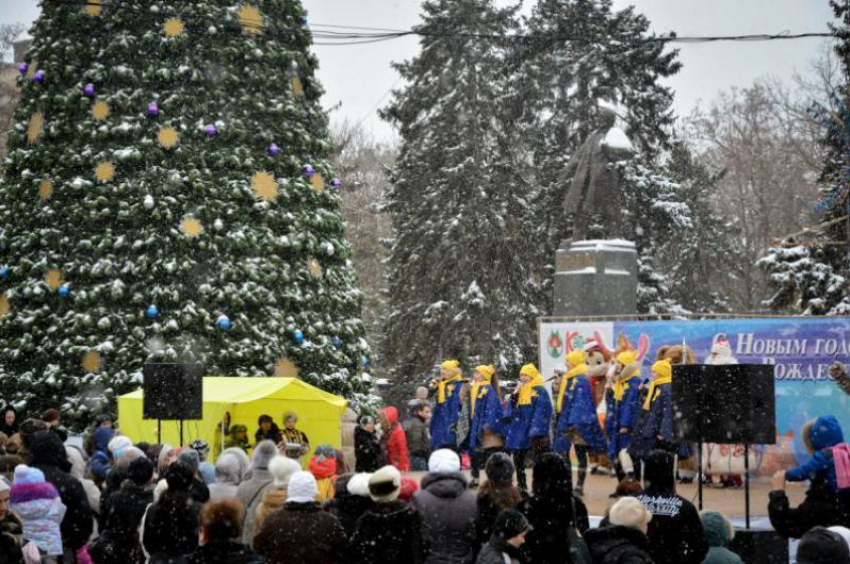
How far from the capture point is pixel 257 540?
24.8 ft

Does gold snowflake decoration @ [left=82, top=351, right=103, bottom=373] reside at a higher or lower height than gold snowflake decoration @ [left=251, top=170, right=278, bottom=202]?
lower

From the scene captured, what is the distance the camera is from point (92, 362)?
21516mm

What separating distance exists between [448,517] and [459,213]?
29041 millimetres

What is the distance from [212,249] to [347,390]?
348 centimetres

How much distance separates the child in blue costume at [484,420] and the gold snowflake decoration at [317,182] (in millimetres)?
6218

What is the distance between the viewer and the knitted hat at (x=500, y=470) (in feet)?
27.8

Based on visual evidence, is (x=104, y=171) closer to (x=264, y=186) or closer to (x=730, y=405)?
(x=264, y=186)

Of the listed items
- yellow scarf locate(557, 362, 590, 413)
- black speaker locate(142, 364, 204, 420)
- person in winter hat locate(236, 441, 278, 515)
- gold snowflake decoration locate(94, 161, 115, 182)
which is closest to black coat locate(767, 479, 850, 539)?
person in winter hat locate(236, 441, 278, 515)

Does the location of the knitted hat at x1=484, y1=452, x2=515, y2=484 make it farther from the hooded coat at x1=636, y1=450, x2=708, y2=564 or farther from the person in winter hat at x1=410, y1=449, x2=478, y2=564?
the hooded coat at x1=636, y1=450, x2=708, y2=564

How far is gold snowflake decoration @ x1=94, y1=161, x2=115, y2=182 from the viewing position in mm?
21719

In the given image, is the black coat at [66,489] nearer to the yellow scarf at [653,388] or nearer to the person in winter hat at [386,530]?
the person in winter hat at [386,530]

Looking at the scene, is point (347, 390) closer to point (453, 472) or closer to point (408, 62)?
point (453, 472)

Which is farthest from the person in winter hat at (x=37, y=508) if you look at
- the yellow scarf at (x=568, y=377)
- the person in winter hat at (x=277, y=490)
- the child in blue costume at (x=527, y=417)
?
the yellow scarf at (x=568, y=377)

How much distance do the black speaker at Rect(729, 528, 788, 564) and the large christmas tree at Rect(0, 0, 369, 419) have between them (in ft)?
42.3
